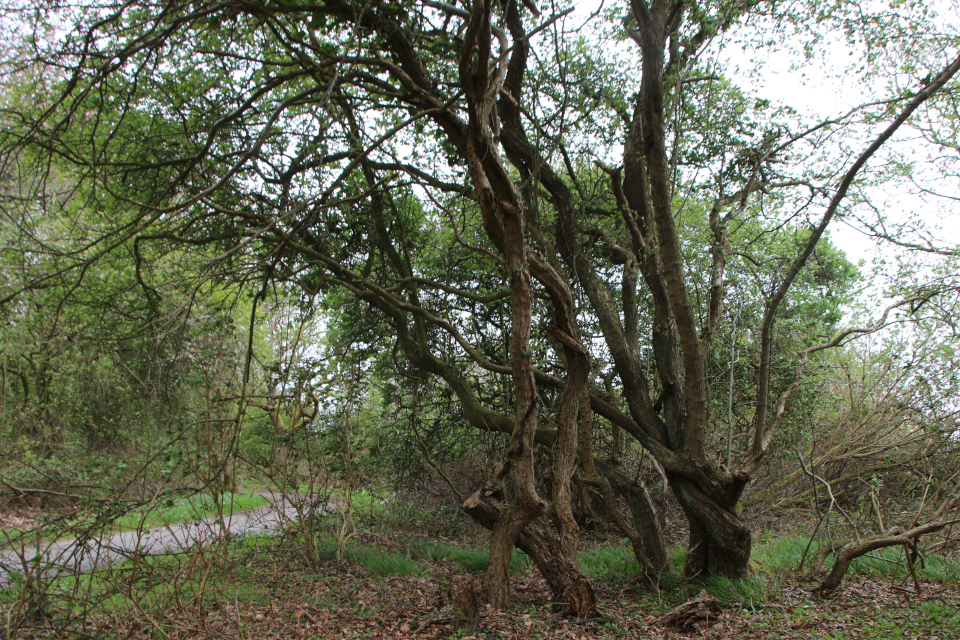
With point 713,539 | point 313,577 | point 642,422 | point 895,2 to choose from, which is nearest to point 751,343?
point 642,422

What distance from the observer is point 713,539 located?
5785 mm

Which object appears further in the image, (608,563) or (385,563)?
(608,563)

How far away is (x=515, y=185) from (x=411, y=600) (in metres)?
4.26

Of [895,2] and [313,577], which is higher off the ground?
[895,2]

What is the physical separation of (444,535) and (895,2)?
836cm

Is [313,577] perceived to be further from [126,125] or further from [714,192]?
[714,192]

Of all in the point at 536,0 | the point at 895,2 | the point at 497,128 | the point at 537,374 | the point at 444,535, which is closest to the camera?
the point at 497,128

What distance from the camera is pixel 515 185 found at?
623 cm

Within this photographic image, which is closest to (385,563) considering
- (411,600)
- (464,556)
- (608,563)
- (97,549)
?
(464,556)

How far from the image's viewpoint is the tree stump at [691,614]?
457cm

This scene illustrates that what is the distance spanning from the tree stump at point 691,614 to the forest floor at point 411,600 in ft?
0.22

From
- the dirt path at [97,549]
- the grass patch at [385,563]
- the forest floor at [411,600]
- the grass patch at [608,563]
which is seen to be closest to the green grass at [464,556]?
the forest floor at [411,600]

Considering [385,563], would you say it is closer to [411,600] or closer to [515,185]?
[411,600]

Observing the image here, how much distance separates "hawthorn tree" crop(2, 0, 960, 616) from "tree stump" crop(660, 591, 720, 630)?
0.67m
